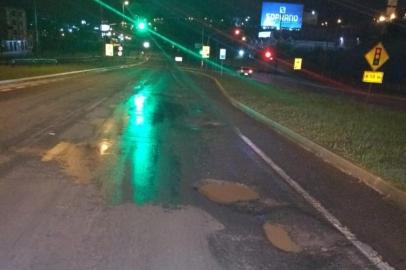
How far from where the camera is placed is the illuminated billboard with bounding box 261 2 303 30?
76000 millimetres

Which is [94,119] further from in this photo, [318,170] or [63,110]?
[318,170]

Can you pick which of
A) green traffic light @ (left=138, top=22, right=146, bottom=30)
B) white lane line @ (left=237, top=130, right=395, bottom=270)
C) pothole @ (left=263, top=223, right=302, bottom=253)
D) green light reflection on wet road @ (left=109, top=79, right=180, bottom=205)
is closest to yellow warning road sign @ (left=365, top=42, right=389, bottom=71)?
green light reflection on wet road @ (left=109, top=79, right=180, bottom=205)

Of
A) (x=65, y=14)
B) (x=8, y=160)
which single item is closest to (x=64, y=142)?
(x=8, y=160)

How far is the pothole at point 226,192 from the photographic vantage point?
755 centimetres

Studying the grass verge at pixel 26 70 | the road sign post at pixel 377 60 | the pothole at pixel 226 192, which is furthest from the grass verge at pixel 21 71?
the pothole at pixel 226 192

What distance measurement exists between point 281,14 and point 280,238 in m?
74.1

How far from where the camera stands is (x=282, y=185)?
855 cm

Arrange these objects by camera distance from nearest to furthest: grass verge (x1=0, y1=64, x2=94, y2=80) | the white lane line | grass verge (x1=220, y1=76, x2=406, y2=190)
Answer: the white lane line → grass verge (x1=220, y1=76, x2=406, y2=190) → grass verge (x1=0, y1=64, x2=94, y2=80)

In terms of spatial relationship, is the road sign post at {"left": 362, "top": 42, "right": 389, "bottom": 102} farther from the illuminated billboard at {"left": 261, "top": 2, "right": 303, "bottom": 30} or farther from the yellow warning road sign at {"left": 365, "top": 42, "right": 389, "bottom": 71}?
the illuminated billboard at {"left": 261, "top": 2, "right": 303, "bottom": 30}

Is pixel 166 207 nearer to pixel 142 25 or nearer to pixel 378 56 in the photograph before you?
pixel 378 56

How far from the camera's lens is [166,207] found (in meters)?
6.89

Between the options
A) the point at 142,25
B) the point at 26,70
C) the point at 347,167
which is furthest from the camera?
the point at 142,25

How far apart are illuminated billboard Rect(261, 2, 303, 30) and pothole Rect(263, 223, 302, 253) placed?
7314 centimetres

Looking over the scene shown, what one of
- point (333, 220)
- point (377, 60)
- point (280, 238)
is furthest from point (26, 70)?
point (280, 238)
